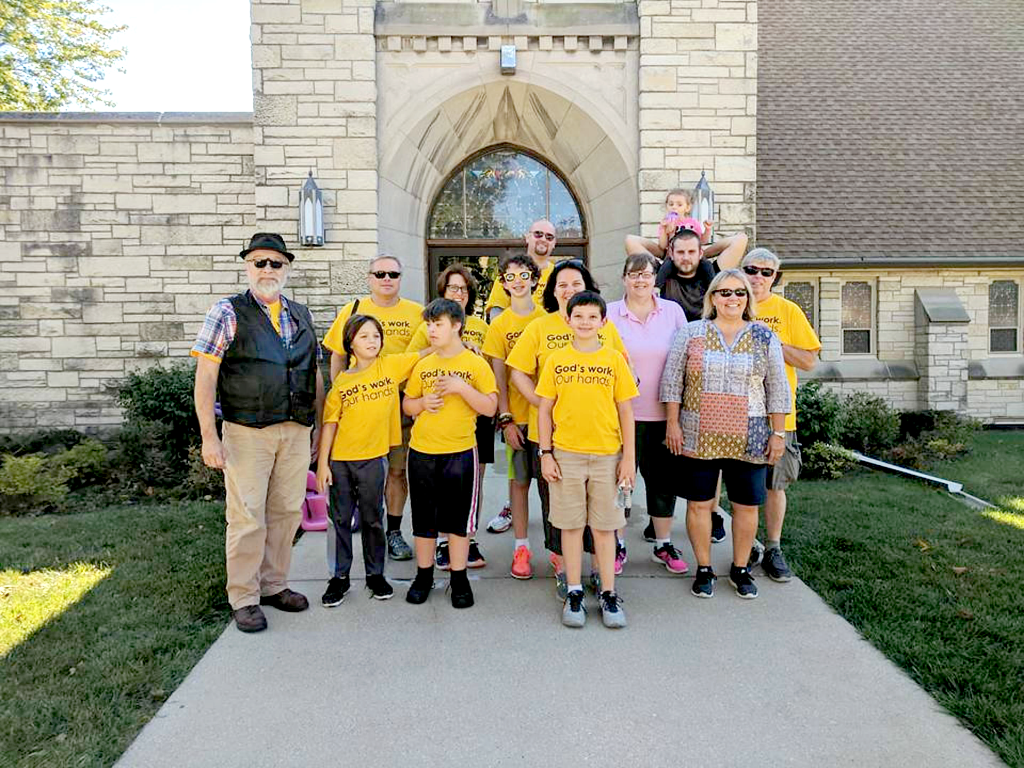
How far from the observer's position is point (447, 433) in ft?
11.6

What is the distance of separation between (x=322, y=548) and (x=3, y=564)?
6.64ft

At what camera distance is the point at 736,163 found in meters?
7.43

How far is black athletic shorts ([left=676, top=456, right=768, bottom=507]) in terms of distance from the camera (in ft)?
11.7

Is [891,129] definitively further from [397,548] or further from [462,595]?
[462,595]

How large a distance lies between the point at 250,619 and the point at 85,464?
4677 mm

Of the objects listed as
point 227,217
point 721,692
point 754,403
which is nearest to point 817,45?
point 227,217

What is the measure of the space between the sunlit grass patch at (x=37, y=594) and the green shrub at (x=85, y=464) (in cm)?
285

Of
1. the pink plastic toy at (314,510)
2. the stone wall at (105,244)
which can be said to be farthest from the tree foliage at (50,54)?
the pink plastic toy at (314,510)

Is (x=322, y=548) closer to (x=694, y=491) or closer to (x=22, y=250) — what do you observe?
(x=694, y=491)

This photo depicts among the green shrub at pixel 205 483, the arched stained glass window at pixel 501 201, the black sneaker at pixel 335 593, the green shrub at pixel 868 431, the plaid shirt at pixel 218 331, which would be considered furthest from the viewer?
the green shrub at pixel 868 431

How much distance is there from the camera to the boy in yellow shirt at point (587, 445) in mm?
3340

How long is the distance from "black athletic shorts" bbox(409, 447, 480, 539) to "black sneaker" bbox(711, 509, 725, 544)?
197cm

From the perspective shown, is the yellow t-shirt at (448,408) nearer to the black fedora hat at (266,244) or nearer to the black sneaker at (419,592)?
the black sneaker at (419,592)

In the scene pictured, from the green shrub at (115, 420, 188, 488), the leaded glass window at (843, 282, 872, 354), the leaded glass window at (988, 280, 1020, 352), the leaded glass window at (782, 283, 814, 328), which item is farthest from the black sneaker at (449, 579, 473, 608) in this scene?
the leaded glass window at (988, 280, 1020, 352)
